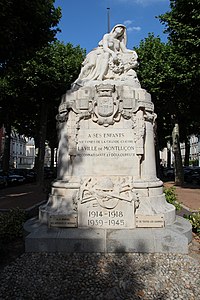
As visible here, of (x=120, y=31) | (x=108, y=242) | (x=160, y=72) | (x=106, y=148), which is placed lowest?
(x=108, y=242)

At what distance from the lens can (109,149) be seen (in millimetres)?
7629

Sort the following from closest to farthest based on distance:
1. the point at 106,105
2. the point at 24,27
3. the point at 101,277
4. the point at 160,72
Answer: the point at 101,277 < the point at 106,105 < the point at 24,27 < the point at 160,72

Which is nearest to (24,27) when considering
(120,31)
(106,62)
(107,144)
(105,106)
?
(120,31)

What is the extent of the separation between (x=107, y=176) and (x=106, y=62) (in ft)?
11.3

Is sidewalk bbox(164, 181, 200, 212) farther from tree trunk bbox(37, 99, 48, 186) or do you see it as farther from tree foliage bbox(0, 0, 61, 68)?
tree trunk bbox(37, 99, 48, 186)

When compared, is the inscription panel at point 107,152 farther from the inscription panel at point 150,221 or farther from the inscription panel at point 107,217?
the inscription panel at point 150,221

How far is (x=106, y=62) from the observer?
840 centimetres

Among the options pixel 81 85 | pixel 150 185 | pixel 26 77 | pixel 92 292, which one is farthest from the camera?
pixel 26 77

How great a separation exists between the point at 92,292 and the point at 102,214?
2.41m

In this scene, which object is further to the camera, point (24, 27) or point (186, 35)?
point (186, 35)

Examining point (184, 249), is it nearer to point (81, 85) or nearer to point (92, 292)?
point (92, 292)

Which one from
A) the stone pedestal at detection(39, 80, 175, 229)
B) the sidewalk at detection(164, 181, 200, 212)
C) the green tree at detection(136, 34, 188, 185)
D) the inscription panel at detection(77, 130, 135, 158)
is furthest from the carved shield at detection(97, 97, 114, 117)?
the green tree at detection(136, 34, 188, 185)

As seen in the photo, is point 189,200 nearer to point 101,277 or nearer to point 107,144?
point 107,144

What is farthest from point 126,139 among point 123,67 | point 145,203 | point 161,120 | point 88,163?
point 161,120
